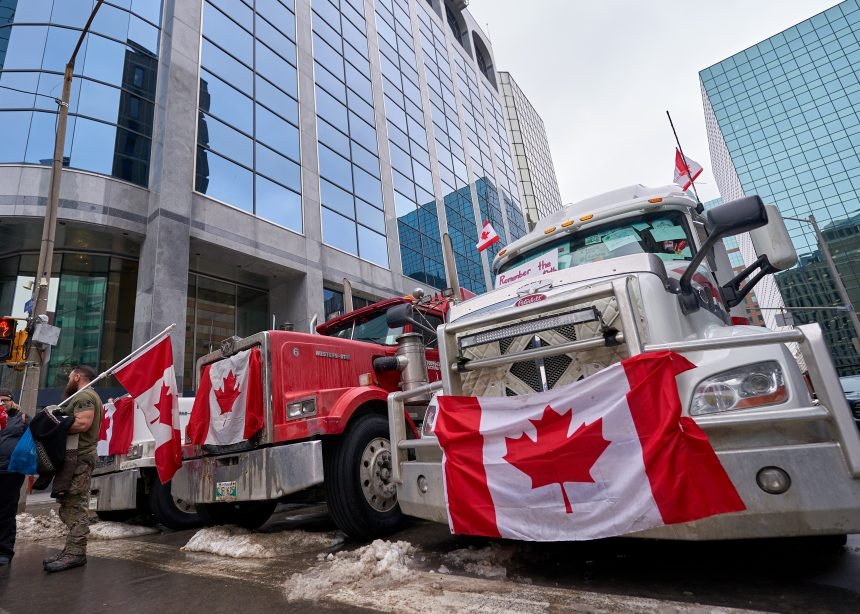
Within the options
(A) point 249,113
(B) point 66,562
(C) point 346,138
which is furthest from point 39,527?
(C) point 346,138

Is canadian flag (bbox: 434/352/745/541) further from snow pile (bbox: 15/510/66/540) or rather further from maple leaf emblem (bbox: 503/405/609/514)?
snow pile (bbox: 15/510/66/540)

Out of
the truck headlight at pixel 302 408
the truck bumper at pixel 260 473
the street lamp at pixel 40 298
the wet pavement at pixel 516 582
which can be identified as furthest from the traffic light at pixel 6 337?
the truck headlight at pixel 302 408

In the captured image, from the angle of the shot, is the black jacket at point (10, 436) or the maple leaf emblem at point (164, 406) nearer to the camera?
the black jacket at point (10, 436)

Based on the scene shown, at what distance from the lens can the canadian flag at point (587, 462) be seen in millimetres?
2463

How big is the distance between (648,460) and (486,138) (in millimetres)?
44575

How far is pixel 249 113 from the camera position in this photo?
18.8m

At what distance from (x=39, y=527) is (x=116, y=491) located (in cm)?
211

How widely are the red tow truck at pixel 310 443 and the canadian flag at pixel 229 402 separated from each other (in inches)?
2.2

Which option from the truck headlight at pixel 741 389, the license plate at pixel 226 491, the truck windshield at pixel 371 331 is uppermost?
the truck windshield at pixel 371 331

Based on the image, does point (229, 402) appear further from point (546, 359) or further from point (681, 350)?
point (681, 350)

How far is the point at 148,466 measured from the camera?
6.31 metres

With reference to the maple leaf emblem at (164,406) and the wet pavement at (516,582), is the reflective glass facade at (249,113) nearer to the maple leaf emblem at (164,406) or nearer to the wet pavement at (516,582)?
the maple leaf emblem at (164,406)

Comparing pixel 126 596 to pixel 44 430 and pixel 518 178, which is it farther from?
pixel 518 178

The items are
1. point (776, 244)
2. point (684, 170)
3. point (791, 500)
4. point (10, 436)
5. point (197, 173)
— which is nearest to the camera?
point (791, 500)
